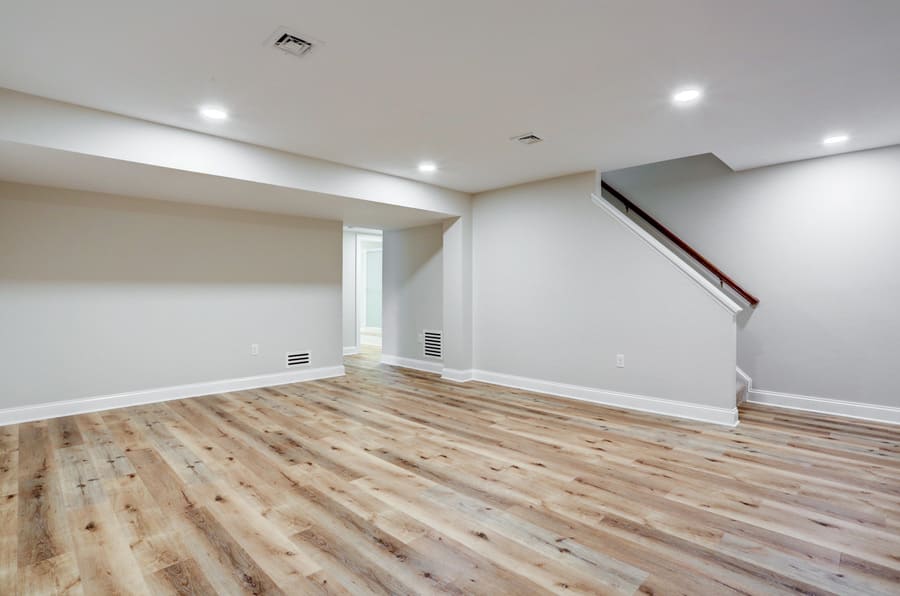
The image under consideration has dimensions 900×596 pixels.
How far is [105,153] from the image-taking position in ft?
10.2

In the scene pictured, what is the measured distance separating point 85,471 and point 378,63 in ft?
9.79

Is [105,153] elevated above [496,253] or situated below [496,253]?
above

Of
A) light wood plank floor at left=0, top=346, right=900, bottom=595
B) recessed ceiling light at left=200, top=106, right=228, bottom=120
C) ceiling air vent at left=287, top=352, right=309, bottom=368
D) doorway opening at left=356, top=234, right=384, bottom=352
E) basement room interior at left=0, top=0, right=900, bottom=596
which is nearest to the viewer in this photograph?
light wood plank floor at left=0, top=346, right=900, bottom=595

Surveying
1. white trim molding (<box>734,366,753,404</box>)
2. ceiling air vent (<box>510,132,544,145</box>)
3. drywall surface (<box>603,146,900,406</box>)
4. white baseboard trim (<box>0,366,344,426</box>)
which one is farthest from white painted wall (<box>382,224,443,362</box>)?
white trim molding (<box>734,366,753,404</box>)

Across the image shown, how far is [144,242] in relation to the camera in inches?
176

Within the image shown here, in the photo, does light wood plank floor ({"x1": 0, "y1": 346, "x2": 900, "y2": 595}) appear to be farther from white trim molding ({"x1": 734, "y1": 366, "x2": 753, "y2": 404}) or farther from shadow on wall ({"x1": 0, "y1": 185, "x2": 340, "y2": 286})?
shadow on wall ({"x1": 0, "y1": 185, "x2": 340, "y2": 286})

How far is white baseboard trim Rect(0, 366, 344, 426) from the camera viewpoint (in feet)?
12.5

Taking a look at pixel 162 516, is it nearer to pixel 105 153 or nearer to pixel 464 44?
pixel 105 153

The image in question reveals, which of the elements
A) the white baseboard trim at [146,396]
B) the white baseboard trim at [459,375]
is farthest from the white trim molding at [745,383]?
the white baseboard trim at [146,396]

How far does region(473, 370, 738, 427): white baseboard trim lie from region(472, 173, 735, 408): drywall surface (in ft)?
0.16

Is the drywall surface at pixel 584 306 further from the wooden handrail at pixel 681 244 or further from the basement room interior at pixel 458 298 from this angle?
the wooden handrail at pixel 681 244

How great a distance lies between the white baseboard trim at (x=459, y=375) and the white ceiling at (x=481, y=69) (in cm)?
292

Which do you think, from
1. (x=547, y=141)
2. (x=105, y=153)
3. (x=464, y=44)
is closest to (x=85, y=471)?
(x=105, y=153)

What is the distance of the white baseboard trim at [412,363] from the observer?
247 inches
